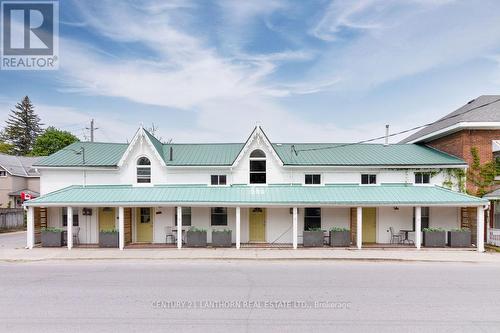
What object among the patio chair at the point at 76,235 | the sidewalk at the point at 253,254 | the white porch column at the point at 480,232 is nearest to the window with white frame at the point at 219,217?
the sidewalk at the point at 253,254

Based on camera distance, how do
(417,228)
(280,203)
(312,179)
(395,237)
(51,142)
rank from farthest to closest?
(51,142) < (312,179) < (395,237) < (417,228) < (280,203)

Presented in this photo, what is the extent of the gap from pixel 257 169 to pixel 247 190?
1682 mm

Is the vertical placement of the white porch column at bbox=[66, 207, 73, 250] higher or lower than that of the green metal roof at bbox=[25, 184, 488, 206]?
lower

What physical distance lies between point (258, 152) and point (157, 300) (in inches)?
480

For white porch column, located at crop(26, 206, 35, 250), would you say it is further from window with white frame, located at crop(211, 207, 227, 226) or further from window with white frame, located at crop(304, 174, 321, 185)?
window with white frame, located at crop(304, 174, 321, 185)

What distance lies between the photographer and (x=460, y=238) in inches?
663

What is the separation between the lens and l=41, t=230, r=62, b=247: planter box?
17.2 m

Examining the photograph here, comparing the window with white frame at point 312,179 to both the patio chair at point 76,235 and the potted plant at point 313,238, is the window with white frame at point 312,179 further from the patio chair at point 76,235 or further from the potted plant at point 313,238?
the patio chair at point 76,235

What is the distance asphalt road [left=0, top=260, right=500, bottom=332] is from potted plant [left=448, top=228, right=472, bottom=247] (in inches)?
158

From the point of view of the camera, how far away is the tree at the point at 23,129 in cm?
7825

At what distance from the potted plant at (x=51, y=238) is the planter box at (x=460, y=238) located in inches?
873

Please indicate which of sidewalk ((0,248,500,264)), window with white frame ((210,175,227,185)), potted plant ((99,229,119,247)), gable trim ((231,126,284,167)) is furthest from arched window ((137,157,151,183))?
gable trim ((231,126,284,167))

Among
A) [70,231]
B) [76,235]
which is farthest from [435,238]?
[76,235]

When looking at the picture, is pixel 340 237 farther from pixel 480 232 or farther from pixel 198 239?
pixel 198 239
